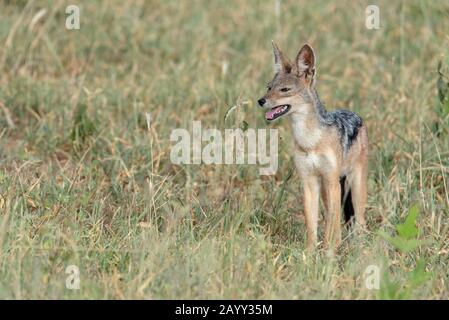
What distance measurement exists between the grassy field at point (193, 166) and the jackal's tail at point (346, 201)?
191 millimetres

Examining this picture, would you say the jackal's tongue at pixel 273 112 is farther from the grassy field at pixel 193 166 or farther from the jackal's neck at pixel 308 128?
the grassy field at pixel 193 166

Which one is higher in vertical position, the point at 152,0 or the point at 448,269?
the point at 152,0

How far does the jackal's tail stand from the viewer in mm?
7465

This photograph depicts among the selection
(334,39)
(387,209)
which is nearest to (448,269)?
(387,209)

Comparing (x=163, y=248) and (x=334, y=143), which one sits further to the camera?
(x=334, y=143)

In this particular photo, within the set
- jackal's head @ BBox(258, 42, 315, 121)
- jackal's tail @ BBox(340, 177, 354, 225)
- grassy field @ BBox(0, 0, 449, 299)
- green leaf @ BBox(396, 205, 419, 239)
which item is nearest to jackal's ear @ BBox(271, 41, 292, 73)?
jackal's head @ BBox(258, 42, 315, 121)

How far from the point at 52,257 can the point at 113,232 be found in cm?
79

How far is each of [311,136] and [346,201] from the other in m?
0.87

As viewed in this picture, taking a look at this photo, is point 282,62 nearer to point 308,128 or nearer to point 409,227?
point 308,128

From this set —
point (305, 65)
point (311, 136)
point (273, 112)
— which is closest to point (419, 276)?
point (311, 136)

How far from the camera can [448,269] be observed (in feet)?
21.5
